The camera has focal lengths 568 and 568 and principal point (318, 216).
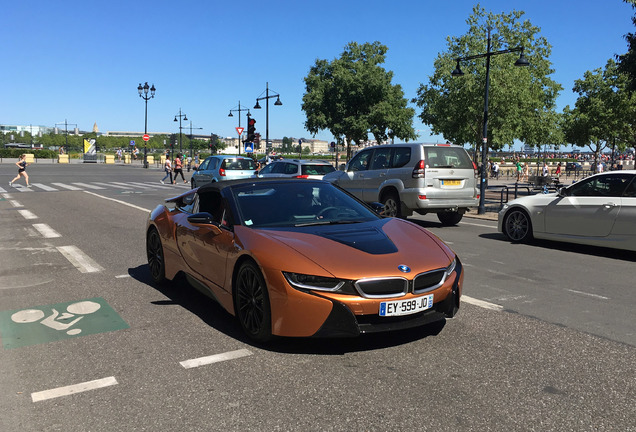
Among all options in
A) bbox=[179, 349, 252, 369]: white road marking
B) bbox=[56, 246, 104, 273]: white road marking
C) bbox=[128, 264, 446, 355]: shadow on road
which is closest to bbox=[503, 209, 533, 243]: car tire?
bbox=[128, 264, 446, 355]: shadow on road

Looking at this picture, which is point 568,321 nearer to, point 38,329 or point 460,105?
point 38,329

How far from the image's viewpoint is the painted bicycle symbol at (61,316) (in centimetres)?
509

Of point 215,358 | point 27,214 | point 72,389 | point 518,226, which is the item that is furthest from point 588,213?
point 27,214

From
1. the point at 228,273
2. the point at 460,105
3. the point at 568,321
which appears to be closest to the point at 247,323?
the point at 228,273

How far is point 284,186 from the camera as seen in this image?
5477mm

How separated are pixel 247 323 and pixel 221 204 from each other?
1.26m

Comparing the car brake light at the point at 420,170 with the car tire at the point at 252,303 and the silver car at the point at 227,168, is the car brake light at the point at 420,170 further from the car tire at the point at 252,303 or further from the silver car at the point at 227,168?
the silver car at the point at 227,168

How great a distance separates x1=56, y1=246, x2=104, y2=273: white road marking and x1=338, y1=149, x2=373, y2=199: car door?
6917 mm

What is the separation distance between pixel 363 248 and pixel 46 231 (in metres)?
9.41

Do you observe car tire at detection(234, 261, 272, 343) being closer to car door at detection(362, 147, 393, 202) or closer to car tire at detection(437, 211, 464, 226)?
car door at detection(362, 147, 393, 202)

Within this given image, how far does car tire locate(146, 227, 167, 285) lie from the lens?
252 inches

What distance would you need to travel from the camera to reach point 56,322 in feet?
17.0

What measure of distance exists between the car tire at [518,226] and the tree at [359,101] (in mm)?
34028

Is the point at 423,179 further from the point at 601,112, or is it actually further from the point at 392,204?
the point at 601,112
